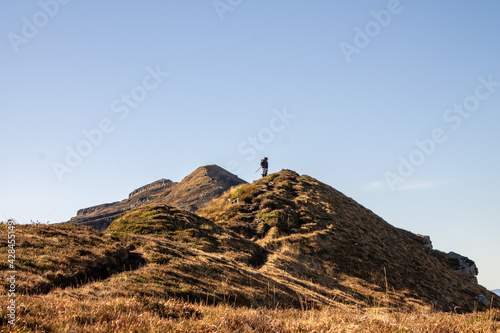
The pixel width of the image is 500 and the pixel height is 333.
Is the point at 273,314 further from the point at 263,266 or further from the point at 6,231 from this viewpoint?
the point at 263,266

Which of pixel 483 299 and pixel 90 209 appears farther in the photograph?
pixel 90 209

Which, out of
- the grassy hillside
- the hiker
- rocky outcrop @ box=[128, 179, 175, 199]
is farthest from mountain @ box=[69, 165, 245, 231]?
the grassy hillside

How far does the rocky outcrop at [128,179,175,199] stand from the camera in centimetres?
13850

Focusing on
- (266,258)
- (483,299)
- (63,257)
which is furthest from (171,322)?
(483,299)

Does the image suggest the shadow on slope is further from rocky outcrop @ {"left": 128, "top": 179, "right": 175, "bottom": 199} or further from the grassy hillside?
rocky outcrop @ {"left": 128, "top": 179, "right": 175, "bottom": 199}

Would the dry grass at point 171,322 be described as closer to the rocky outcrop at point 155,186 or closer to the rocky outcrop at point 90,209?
the rocky outcrop at point 155,186

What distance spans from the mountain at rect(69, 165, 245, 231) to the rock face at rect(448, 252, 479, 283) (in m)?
50.5

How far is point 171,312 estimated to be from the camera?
11.2 metres

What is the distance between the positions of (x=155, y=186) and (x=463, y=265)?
11072 centimetres

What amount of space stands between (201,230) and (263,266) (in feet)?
21.4

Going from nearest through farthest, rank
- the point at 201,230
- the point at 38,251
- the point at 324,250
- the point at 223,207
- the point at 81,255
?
1. the point at 38,251
2. the point at 81,255
3. the point at 201,230
4. the point at 324,250
5. the point at 223,207

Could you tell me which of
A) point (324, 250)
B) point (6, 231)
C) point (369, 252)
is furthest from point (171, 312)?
point (369, 252)

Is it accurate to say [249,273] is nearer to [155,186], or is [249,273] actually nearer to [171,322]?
[171,322]

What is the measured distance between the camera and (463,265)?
52188 mm
